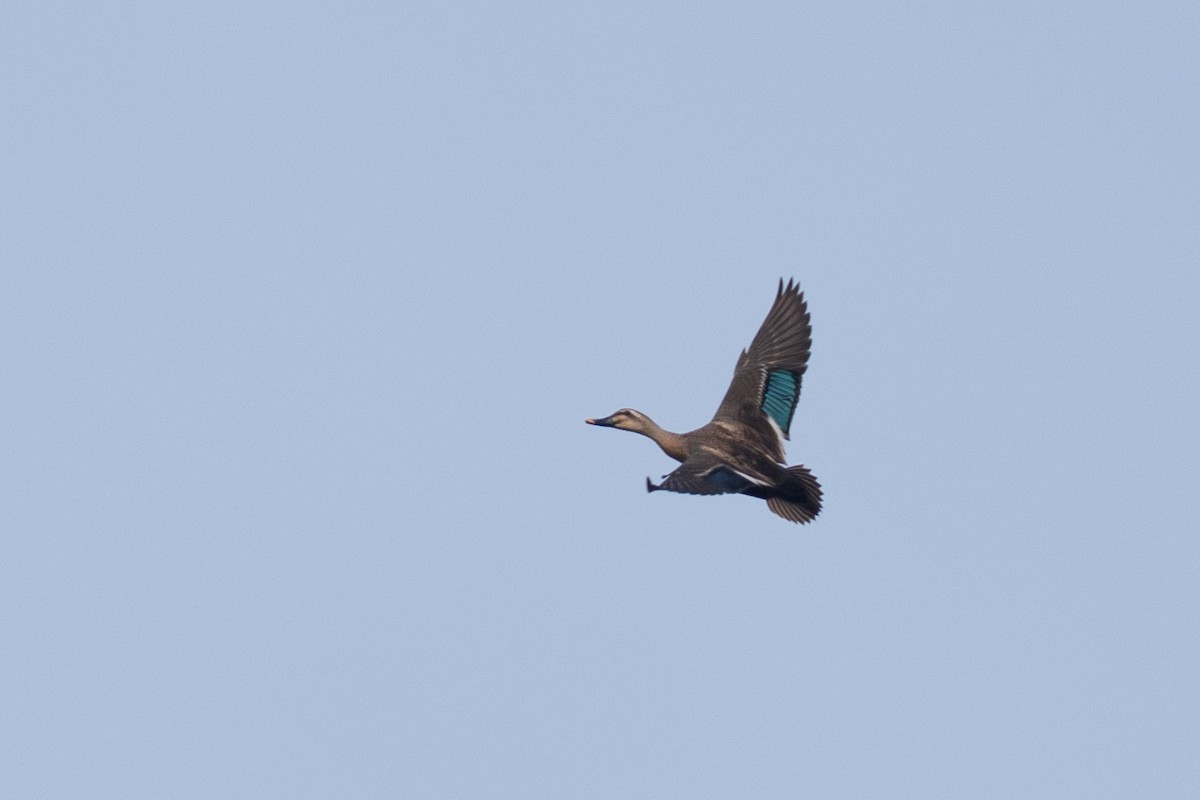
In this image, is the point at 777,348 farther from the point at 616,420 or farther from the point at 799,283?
the point at 616,420

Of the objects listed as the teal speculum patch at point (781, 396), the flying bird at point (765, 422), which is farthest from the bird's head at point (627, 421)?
the teal speculum patch at point (781, 396)

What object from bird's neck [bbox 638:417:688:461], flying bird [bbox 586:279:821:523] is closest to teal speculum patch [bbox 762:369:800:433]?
flying bird [bbox 586:279:821:523]

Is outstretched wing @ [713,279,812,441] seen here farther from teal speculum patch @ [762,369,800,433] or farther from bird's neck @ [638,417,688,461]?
bird's neck @ [638,417,688,461]

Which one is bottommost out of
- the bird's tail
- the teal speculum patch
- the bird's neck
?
the bird's tail

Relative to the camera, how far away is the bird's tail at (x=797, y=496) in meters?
23.6

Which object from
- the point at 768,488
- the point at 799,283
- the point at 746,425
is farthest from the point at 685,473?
the point at 799,283

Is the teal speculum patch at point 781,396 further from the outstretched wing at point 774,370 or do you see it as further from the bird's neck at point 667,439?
the bird's neck at point 667,439

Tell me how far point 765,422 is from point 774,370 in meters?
0.88

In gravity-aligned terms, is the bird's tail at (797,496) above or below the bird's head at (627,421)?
below

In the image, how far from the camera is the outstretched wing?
25641 mm

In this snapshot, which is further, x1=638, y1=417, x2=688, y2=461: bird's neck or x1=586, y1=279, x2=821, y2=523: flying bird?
x1=638, y1=417, x2=688, y2=461: bird's neck

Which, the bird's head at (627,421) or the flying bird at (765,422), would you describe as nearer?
the flying bird at (765,422)

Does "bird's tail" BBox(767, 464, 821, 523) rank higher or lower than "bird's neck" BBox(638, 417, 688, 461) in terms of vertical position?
lower

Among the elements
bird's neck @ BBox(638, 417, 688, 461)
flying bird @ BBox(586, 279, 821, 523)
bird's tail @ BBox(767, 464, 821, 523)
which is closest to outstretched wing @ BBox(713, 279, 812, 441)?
flying bird @ BBox(586, 279, 821, 523)
